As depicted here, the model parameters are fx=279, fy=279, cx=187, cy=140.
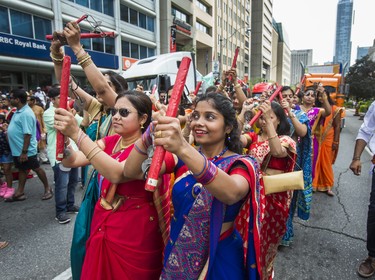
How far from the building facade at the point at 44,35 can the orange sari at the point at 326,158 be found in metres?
8.73

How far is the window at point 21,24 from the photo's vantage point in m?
13.3

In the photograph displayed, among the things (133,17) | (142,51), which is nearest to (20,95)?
(133,17)

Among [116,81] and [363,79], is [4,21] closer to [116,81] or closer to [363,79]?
[116,81]

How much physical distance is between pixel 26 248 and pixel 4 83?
13530 millimetres

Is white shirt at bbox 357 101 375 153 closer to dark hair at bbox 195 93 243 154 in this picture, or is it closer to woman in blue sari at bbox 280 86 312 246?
woman in blue sari at bbox 280 86 312 246

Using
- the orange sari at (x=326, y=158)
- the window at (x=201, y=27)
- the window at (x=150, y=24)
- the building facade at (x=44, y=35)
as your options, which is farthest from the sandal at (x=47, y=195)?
the window at (x=201, y=27)

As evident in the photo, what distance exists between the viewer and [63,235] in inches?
128

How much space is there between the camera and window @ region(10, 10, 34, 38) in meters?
13.3

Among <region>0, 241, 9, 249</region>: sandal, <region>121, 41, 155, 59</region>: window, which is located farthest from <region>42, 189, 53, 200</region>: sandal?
<region>121, 41, 155, 59</region>: window

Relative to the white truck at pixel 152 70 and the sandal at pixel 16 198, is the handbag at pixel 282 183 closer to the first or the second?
the sandal at pixel 16 198

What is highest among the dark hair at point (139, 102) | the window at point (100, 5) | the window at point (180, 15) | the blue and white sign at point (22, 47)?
the window at point (180, 15)

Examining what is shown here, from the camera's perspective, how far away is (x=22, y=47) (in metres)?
13.2

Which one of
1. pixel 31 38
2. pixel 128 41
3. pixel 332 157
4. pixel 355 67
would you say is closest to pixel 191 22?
pixel 128 41

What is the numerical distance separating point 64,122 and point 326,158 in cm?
455
